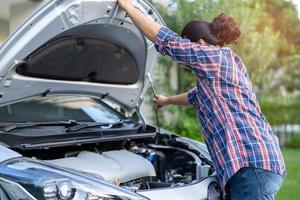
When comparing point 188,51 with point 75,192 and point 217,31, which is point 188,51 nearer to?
point 217,31

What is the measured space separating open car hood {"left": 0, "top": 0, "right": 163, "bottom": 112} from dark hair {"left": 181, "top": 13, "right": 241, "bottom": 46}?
536mm

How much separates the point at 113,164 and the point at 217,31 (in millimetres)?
1162

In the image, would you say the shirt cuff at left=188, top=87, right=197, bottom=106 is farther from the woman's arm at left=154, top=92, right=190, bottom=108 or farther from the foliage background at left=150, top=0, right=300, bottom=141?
the foliage background at left=150, top=0, right=300, bottom=141

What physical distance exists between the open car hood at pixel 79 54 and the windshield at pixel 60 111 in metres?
0.17

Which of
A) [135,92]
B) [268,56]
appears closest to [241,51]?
[268,56]

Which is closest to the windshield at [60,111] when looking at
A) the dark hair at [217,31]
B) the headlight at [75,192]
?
the headlight at [75,192]

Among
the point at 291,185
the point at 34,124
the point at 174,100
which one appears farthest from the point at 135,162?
the point at 291,185

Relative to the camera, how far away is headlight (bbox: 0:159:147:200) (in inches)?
115

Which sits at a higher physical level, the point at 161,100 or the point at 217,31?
the point at 217,31

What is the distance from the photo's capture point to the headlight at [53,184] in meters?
2.93

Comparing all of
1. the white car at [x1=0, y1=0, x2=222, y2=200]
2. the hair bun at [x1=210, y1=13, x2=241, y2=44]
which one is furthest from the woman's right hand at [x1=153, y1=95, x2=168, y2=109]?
the hair bun at [x1=210, y1=13, x2=241, y2=44]

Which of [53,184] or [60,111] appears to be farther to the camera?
[60,111]

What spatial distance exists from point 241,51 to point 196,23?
9.21m

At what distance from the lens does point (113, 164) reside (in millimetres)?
3818
